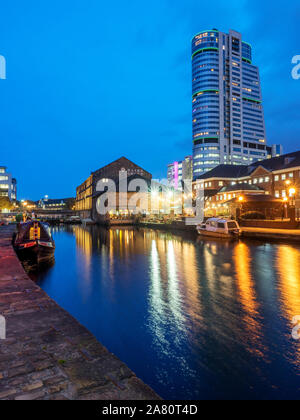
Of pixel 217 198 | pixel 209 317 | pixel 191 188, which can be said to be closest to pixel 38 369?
pixel 209 317

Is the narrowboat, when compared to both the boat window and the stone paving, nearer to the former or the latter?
the stone paving

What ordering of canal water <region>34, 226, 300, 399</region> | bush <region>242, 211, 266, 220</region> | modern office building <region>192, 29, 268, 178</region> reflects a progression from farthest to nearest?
modern office building <region>192, 29, 268, 178</region>
bush <region>242, 211, 266, 220</region>
canal water <region>34, 226, 300, 399</region>

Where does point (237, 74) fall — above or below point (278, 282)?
above

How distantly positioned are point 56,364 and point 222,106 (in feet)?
576

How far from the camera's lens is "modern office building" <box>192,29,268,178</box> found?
514 feet

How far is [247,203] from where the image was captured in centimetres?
4338

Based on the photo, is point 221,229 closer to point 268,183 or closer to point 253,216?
point 253,216

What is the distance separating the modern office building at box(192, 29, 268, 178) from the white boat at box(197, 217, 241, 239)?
406ft

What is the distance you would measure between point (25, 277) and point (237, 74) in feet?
638

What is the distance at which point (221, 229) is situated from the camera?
32531mm

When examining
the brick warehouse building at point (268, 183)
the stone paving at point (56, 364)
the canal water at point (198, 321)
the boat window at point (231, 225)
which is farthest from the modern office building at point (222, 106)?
the stone paving at point (56, 364)

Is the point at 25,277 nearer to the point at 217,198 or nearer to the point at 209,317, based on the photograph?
the point at 209,317

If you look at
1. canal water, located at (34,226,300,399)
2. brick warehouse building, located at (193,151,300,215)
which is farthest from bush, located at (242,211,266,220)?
canal water, located at (34,226,300,399)
